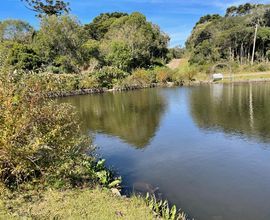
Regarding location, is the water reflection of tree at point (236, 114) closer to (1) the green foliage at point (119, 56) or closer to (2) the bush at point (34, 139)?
(2) the bush at point (34, 139)

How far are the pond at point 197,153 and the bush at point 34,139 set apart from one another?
263 centimetres

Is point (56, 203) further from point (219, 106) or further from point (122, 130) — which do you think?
point (219, 106)

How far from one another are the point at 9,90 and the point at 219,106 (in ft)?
65.9

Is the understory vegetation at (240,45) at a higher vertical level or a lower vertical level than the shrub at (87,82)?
higher

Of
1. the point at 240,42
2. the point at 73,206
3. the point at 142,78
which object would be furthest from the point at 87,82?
the point at 73,206

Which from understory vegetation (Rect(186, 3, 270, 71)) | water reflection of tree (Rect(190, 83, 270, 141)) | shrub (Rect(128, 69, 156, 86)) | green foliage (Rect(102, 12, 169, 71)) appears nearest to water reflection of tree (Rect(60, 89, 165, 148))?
water reflection of tree (Rect(190, 83, 270, 141))

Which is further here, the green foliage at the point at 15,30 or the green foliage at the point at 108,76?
the green foliage at the point at 15,30

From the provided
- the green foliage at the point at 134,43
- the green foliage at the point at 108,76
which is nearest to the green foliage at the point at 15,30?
the green foliage at the point at 134,43

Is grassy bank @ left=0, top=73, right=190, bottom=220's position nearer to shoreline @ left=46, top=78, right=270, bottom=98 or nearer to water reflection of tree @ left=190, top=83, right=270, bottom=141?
water reflection of tree @ left=190, top=83, right=270, bottom=141

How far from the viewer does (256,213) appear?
8352 millimetres

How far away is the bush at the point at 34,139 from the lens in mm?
7625

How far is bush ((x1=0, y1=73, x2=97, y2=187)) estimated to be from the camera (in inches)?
300

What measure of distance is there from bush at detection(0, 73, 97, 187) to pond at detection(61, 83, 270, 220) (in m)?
2.63

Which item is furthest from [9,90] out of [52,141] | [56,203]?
[56,203]
